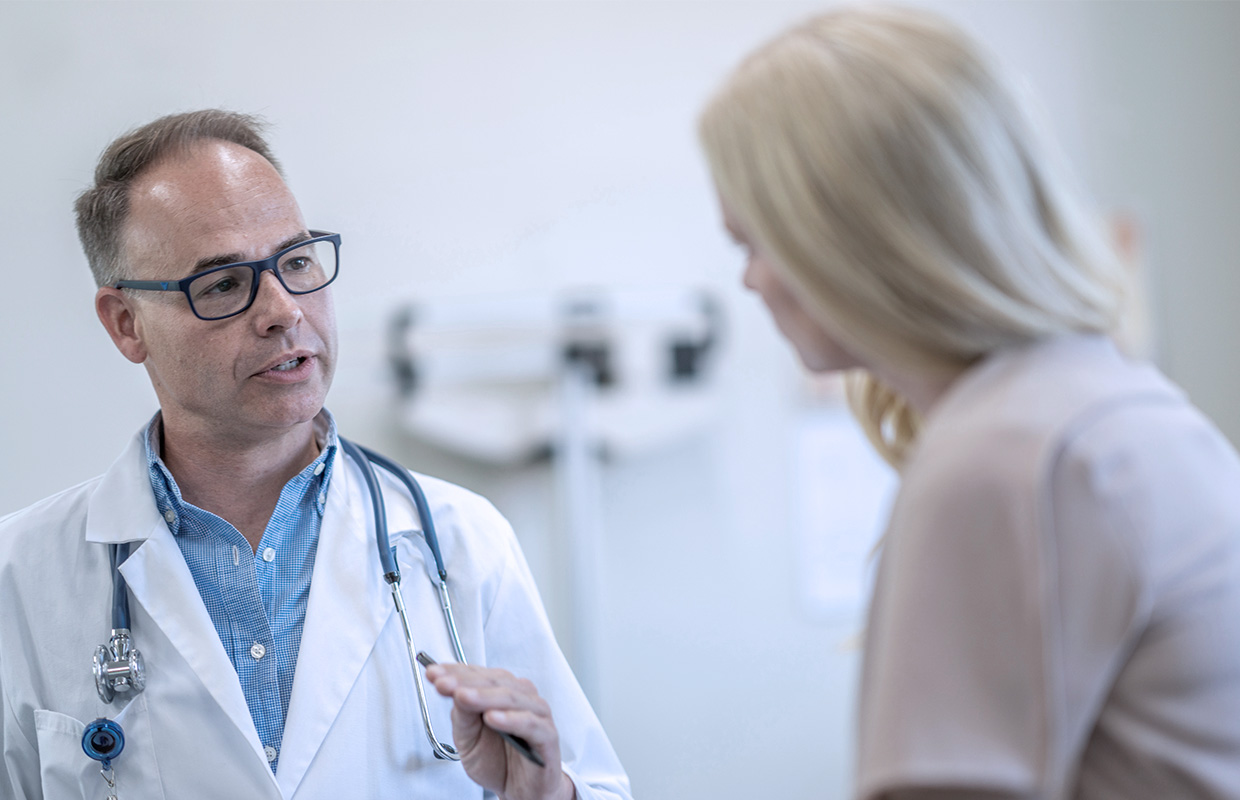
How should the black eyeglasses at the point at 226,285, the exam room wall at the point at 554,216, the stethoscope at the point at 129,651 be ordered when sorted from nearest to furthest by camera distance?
the stethoscope at the point at 129,651 → the black eyeglasses at the point at 226,285 → the exam room wall at the point at 554,216

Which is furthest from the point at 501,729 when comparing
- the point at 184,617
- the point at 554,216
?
the point at 554,216

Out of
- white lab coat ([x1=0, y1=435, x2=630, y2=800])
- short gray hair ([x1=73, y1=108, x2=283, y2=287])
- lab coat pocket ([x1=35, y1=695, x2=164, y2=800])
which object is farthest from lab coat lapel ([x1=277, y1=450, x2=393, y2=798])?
short gray hair ([x1=73, y1=108, x2=283, y2=287])

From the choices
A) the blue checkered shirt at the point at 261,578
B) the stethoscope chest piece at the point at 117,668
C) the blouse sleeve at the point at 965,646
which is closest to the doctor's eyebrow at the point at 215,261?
the blue checkered shirt at the point at 261,578

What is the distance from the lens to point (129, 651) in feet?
3.25

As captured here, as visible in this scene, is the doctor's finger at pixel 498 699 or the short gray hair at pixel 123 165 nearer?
the doctor's finger at pixel 498 699

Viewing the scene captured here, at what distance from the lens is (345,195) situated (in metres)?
1.78

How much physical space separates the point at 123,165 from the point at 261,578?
50 cm

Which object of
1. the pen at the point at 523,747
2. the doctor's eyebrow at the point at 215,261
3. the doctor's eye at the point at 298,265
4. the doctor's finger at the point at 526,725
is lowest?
the pen at the point at 523,747

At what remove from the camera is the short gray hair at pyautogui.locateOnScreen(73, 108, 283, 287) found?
1.11m

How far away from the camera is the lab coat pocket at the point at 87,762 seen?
97cm

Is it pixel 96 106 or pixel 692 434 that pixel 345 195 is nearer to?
pixel 96 106

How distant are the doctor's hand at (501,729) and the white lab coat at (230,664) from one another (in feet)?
0.36

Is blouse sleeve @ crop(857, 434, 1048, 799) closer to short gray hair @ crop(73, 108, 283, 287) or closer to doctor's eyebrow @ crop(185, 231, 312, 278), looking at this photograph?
doctor's eyebrow @ crop(185, 231, 312, 278)

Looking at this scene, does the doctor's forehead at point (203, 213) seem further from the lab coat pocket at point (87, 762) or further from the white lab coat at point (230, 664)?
the lab coat pocket at point (87, 762)
